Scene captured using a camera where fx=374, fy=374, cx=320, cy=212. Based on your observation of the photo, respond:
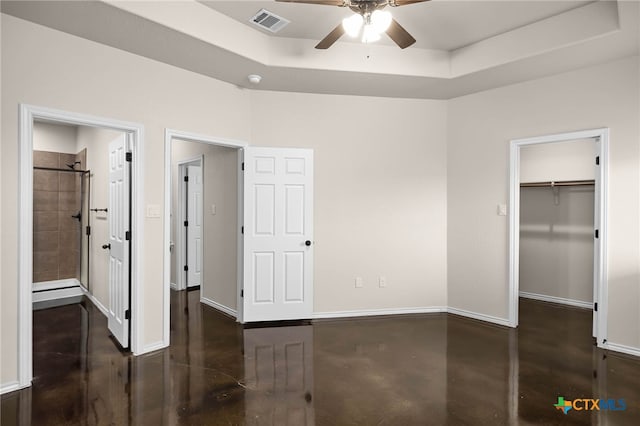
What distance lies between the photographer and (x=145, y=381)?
287 cm

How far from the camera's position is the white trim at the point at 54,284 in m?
5.47

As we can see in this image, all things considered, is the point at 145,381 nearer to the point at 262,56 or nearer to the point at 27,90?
the point at 27,90

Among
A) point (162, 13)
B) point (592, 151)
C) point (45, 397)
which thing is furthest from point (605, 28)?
point (45, 397)

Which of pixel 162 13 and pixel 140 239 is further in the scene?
pixel 140 239

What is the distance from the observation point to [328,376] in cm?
298

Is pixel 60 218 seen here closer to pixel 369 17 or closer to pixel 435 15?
pixel 369 17

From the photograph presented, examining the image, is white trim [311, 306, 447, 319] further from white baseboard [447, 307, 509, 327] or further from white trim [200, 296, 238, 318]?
white trim [200, 296, 238, 318]

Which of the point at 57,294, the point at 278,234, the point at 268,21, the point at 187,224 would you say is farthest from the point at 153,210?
the point at 57,294

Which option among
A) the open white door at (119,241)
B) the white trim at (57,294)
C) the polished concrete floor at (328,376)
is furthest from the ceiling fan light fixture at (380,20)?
the white trim at (57,294)

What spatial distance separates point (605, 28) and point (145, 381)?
4.59 metres

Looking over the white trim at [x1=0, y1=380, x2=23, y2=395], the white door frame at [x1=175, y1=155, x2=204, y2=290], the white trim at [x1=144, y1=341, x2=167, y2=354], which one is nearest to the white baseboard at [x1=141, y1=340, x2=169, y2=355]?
the white trim at [x1=144, y1=341, x2=167, y2=354]

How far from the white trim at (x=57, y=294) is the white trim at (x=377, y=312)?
3.82 meters

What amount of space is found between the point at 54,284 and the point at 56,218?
3.26ft

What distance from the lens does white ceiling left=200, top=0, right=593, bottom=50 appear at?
3.13 metres
